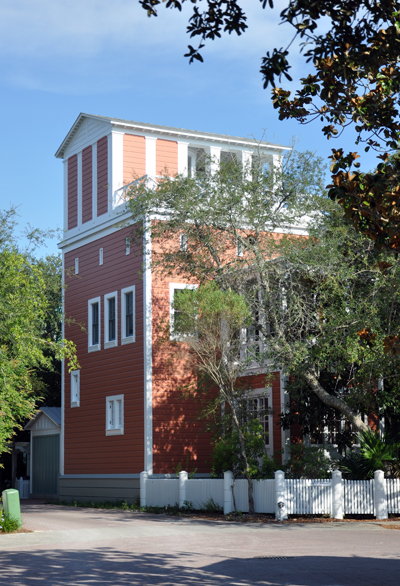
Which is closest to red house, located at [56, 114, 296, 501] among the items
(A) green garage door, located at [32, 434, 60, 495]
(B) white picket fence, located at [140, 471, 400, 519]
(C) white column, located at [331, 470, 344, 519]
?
(A) green garage door, located at [32, 434, 60, 495]

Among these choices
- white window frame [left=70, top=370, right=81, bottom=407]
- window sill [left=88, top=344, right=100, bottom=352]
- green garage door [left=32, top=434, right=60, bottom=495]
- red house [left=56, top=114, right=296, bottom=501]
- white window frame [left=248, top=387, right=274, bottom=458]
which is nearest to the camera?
white window frame [left=248, top=387, right=274, bottom=458]

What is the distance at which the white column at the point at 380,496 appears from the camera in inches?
694

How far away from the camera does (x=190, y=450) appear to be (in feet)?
79.8

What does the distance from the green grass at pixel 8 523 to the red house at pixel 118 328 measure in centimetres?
734

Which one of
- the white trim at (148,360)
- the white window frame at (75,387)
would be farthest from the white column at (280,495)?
the white window frame at (75,387)

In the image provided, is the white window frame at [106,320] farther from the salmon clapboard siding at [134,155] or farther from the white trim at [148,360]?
the salmon clapboard siding at [134,155]

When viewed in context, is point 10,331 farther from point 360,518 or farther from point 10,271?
point 360,518

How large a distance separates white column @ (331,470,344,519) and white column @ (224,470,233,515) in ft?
9.10

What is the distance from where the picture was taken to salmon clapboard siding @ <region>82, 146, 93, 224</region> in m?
28.2

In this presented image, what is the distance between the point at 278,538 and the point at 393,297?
5.99 m

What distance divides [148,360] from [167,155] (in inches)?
315

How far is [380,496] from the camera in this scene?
58.0ft

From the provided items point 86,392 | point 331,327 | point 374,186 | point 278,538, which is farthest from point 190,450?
point 374,186

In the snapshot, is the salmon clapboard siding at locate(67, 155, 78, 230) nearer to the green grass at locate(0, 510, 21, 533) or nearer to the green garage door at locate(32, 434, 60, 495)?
the green garage door at locate(32, 434, 60, 495)
